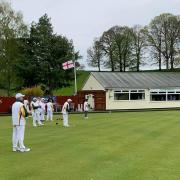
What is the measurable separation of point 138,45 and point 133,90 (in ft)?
108

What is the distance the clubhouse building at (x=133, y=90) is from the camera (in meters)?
62.9

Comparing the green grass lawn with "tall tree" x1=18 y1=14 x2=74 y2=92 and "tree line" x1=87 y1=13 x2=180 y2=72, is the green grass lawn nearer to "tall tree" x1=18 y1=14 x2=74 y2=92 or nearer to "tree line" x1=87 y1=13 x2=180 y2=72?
"tall tree" x1=18 y1=14 x2=74 y2=92

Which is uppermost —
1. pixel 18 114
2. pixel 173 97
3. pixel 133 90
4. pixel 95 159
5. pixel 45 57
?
pixel 45 57

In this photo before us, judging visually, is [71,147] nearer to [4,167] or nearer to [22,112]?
[22,112]

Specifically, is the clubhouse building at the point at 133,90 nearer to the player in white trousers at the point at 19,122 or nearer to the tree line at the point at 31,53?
the tree line at the point at 31,53

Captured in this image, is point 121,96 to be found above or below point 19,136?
above

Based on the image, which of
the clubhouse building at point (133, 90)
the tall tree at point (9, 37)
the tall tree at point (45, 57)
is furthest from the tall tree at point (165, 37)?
the tall tree at point (9, 37)

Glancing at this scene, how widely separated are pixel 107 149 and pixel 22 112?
3094mm

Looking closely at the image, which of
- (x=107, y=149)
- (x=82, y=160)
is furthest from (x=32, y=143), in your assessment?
(x=82, y=160)

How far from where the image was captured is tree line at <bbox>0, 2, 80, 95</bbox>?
66312mm

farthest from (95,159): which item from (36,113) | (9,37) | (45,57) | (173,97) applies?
(9,37)

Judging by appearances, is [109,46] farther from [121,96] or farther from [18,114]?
[18,114]

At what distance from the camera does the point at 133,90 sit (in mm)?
64188

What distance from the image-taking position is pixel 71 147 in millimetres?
17656
